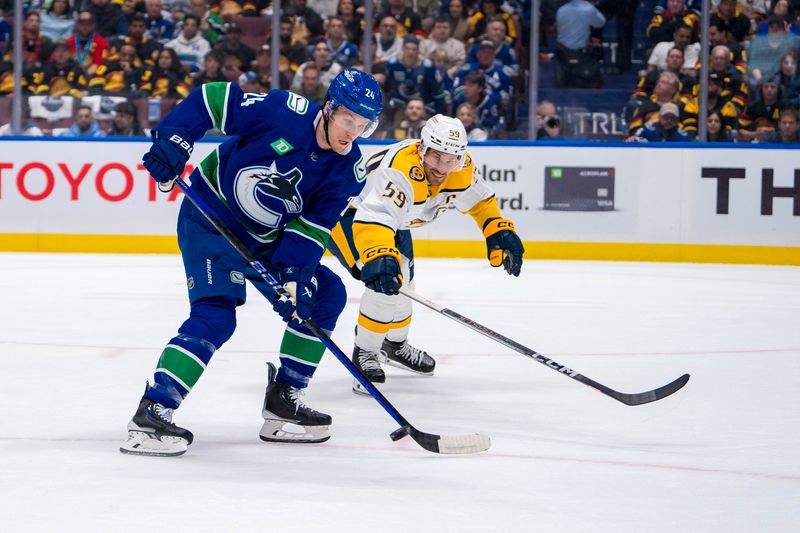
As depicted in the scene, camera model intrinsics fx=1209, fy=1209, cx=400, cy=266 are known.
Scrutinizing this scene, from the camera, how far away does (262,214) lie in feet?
10.7

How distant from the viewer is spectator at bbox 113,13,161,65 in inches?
359

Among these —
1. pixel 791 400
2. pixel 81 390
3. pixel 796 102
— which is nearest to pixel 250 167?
pixel 81 390

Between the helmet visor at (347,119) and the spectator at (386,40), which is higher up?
the spectator at (386,40)

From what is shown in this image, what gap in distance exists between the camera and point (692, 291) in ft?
23.4

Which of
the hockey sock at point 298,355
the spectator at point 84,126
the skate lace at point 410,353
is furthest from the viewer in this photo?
the spectator at point 84,126

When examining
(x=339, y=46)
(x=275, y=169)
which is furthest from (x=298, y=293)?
(x=339, y=46)

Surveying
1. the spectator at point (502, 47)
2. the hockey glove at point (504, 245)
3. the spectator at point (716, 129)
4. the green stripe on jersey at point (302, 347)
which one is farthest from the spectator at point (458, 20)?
the green stripe on jersey at point (302, 347)

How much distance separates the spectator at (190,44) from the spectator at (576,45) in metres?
2.64

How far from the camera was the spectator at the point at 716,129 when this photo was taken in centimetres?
870

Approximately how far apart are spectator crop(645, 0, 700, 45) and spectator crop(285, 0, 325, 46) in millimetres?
2425

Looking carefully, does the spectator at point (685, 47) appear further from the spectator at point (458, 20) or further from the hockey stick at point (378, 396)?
the hockey stick at point (378, 396)

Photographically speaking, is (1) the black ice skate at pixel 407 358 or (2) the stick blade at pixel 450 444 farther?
(1) the black ice skate at pixel 407 358

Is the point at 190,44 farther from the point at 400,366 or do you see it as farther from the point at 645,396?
the point at 645,396

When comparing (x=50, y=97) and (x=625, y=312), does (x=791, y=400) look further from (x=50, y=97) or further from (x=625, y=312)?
(x=50, y=97)
